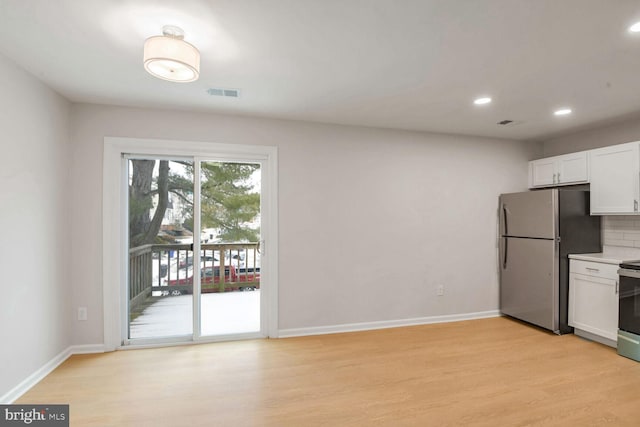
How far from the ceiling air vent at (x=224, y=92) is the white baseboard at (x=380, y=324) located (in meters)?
2.54

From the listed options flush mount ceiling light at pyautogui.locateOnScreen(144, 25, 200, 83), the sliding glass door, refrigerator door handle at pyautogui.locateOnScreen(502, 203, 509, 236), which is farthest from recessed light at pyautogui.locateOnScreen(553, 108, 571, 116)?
flush mount ceiling light at pyautogui.locateOnScreen(144, 25, 200, 83)

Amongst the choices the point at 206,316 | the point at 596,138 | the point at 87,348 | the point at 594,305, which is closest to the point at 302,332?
the point at 206,316

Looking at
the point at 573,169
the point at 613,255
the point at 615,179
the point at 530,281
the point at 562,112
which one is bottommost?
the point at 530,281

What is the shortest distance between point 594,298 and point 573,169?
156cm

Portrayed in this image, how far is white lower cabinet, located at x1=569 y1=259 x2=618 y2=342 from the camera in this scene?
10.5ft

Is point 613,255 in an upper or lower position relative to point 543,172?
lower

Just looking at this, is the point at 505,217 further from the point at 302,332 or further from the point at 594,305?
the point at 302,332

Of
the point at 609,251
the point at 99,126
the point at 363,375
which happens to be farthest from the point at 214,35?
the point at 609,251

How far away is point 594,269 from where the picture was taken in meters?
3.36

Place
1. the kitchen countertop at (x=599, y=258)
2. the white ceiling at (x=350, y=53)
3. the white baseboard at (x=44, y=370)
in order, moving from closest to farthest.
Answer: the white ceiling at (x=350, y=53) < the white baseboard at (x=44, y=370) < the kitchen countertop at (x=599, y=258)

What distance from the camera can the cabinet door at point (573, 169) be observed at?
12.3 feet

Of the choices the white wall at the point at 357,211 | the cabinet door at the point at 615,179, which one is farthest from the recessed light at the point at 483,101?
the cabinet door at the point at 615,179

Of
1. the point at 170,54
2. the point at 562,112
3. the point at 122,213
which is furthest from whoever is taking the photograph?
the point at 562,112

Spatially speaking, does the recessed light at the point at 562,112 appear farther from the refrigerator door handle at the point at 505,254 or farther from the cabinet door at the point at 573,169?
the refrigerator door handle at the point at 505,254
